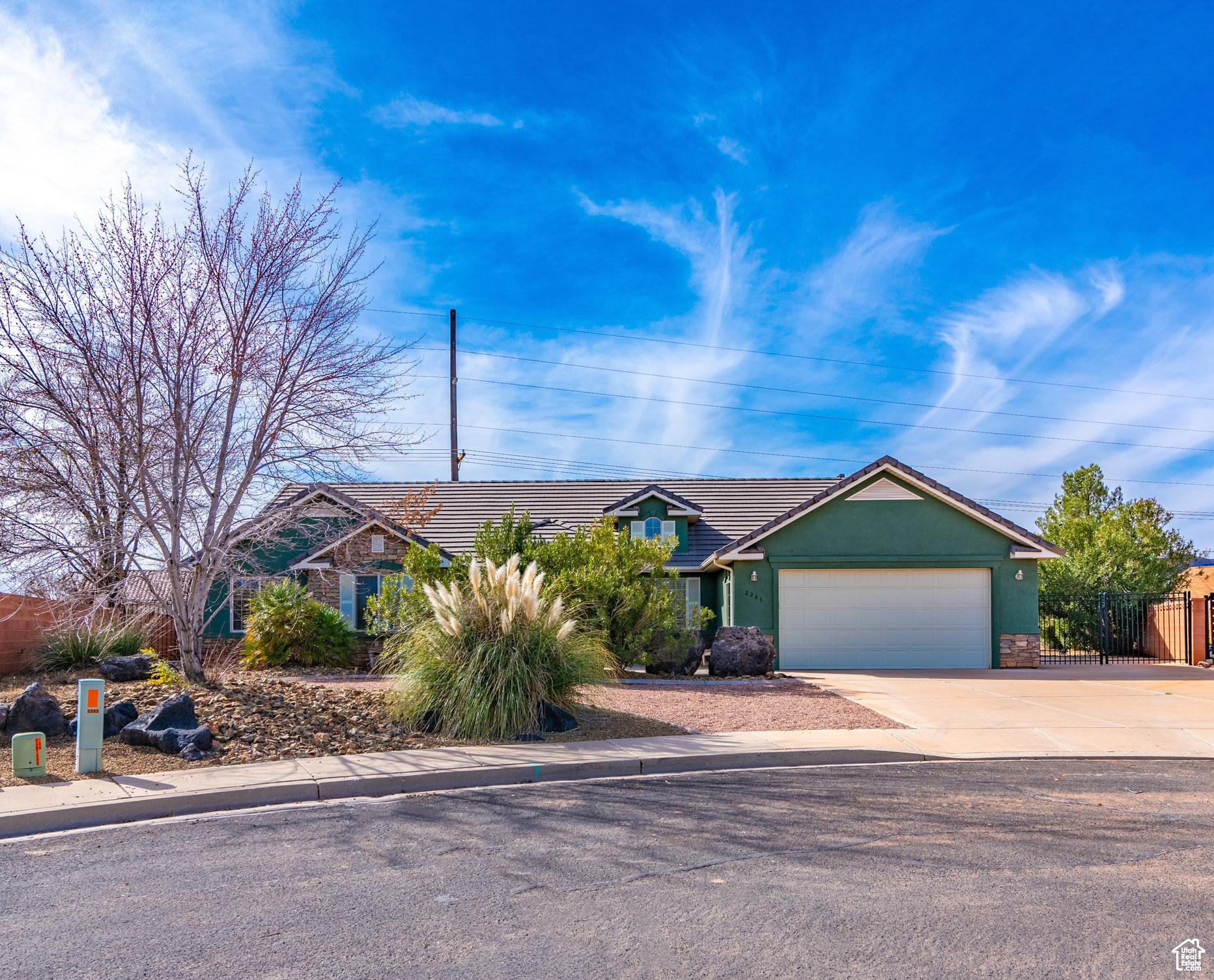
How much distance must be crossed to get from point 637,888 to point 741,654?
14.0m

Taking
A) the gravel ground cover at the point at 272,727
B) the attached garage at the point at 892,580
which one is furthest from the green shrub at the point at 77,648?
the attached garage at the point at 892,580

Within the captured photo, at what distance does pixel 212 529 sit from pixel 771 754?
24.0 feet

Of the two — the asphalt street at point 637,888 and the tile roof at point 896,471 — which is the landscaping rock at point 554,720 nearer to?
the asphalt street at point 637,888

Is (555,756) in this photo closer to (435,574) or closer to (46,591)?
(46,591)

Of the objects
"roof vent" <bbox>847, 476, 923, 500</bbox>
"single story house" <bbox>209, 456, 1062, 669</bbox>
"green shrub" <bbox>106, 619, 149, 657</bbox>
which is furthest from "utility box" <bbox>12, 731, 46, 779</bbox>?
"roof vent" <bbox>847, 476, 923, 500</bbox>

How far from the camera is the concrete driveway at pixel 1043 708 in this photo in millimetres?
10445

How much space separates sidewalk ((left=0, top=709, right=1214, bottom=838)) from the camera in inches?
291

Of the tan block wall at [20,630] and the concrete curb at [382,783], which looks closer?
the concrete curb at [382,783]

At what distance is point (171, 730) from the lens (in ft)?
30.3

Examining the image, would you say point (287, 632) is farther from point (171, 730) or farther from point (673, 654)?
point (171, 730)

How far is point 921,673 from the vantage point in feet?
67.8

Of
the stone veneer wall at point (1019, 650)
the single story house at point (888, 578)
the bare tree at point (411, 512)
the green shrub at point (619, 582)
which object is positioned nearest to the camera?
the green shrub at point (619, 582)

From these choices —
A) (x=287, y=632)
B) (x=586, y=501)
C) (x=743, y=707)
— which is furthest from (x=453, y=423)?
(x=743, y=707)

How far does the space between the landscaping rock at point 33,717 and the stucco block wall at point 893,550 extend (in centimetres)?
1620
